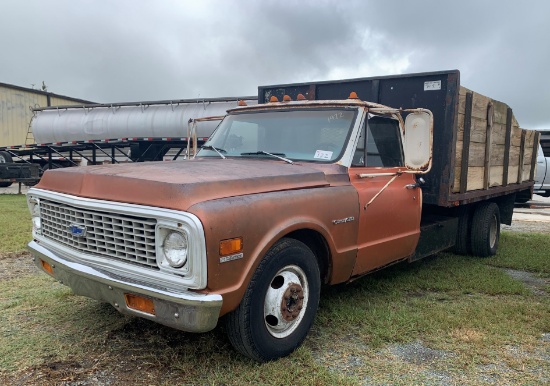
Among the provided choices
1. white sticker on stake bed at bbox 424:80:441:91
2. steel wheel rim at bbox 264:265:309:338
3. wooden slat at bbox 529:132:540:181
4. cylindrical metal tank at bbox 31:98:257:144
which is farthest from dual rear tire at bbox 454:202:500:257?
cylindrical metal tank at bbox 31:98:257:144

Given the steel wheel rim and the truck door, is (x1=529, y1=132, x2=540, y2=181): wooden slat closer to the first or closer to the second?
the truck door

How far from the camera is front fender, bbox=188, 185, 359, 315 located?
2.74 m

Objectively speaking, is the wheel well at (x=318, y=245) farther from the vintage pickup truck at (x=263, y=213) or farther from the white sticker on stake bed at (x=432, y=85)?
the white sticker on stake bed at (x=432, y=85)

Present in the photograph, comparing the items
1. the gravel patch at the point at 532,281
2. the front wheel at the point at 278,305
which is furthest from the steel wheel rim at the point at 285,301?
the gravel patch at the point at 532,281

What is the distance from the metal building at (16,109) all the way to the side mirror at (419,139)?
20.9m

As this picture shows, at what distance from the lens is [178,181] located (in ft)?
9.41

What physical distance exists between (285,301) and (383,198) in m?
1.51

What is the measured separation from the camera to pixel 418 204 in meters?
4.81

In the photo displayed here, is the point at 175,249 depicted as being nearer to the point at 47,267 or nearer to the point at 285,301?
the point at 285,301

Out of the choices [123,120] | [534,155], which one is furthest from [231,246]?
[123,120]

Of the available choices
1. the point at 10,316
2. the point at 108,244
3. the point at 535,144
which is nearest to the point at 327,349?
the point at 108,244

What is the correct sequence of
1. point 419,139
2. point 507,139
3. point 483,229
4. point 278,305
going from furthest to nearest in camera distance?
1. point 507,139
2. point 483,229
3. point 419,139
4. point 278,305

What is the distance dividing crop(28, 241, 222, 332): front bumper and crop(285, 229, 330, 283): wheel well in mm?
912

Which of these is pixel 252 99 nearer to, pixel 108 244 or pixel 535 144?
pixel 535 144
